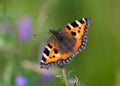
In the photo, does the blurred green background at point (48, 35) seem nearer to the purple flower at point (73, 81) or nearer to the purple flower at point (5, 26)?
the purple flower at point (5, 26)

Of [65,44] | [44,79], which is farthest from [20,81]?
[65,44]

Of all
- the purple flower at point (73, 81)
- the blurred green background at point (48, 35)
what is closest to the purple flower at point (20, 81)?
the blurred green background at point (48, 35)

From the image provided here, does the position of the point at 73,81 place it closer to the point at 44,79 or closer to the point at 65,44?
the point at 65,44

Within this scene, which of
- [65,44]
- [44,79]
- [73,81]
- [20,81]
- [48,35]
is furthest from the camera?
[48,35]

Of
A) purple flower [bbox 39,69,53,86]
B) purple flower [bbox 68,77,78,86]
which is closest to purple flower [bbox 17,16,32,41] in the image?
purple flower [bbox 39,69,53,86]

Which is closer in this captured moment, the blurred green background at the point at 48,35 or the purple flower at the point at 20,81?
the purple flower at the point at 20,81

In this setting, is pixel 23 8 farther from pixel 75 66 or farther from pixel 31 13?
pixel 75 66
